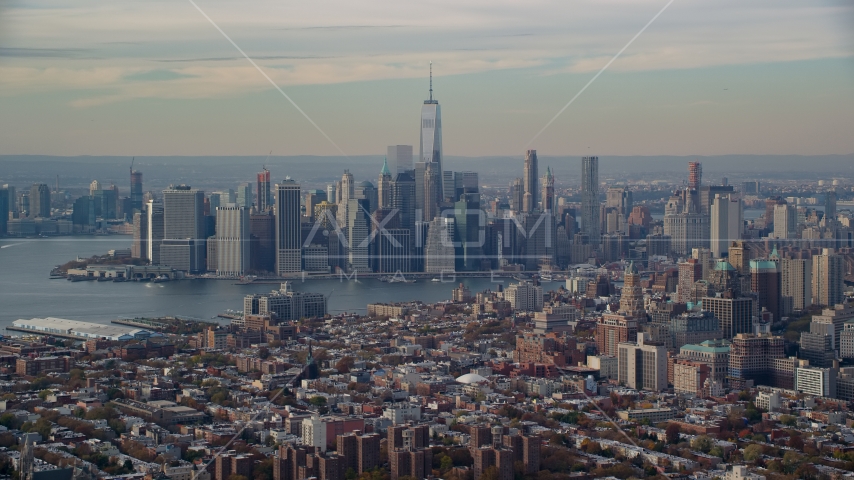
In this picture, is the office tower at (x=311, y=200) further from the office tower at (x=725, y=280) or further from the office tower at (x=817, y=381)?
the office tower at (x=817, y=381)

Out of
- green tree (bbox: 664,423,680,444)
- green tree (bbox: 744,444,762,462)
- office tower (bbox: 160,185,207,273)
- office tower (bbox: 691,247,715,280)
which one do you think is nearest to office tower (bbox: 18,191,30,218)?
office tower (bbox: 160,185,207,273)

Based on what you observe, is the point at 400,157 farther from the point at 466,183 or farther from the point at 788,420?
the point at 788,420

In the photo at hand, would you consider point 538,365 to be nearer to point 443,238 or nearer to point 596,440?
point 596,440

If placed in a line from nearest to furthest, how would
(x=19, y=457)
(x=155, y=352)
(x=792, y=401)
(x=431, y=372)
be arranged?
(x=19, y=457), (x=792, y=401), (x=431, y=372), (x=155, y=352)

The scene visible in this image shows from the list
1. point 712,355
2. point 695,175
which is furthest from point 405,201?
point 712,355

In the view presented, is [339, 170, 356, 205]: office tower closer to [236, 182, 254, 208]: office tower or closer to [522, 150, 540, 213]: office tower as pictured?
[236, 182, 254, 208]: office tower

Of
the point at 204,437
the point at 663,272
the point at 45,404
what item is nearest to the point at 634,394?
the point at 204,437

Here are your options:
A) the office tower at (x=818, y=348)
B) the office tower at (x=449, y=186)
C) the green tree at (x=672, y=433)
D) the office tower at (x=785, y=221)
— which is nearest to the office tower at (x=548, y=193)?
the office tower at (x=449, y=186)
